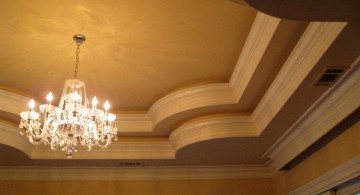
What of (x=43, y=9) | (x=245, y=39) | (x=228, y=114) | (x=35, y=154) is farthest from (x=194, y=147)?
(x=43, y=9)

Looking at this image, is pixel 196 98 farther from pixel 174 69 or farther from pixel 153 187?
pixel 153 187

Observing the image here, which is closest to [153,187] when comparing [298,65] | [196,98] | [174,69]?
[196,98]

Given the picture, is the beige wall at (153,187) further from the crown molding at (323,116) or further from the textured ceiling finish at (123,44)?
the textured ceiling finish at (123,44)

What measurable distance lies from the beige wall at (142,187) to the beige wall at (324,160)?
639 millimetres

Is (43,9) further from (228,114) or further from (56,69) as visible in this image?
(228,114)

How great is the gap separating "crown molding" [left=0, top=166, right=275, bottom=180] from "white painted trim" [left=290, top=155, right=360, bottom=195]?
163 cm

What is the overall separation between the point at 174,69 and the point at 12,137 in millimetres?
2581

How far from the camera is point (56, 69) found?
440 cm

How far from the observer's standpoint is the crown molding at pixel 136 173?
6543 millimetres

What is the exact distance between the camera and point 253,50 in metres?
3.73

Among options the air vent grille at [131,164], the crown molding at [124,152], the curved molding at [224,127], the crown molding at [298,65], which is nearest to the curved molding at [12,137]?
the crown molding at [124,152]

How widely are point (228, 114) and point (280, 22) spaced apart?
7.22 ft

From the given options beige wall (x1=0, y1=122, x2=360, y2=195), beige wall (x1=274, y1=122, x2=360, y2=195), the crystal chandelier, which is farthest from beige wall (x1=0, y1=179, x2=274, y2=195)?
the crystal chandelier

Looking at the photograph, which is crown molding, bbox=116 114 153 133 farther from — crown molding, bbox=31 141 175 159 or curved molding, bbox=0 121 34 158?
curved molding, bbox=0 121 34 158
